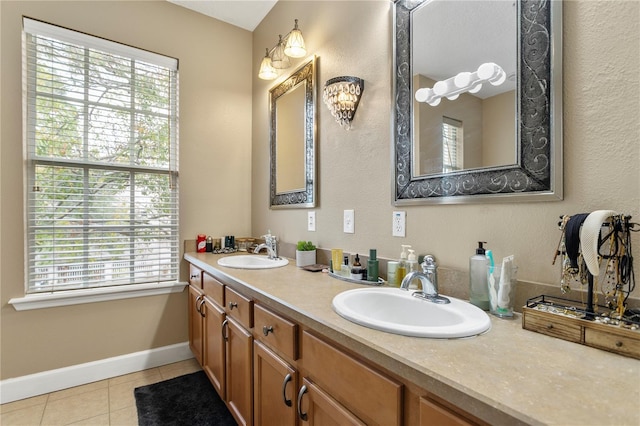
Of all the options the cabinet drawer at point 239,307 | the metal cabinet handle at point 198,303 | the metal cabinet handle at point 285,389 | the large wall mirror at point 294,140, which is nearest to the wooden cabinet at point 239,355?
the cabinet drawer at point 239,307

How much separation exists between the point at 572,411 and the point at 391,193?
1.07m

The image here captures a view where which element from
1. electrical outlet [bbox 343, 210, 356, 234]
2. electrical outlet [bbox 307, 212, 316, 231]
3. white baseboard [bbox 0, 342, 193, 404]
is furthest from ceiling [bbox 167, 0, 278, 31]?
white baseboard [bbox 0, 342, 193, 404]

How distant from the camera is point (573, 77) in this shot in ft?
3.04

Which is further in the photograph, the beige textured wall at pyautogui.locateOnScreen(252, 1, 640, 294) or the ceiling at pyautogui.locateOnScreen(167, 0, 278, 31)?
the ceiling at pyautogui.locateOnScreen(167, 0, 278, 31)

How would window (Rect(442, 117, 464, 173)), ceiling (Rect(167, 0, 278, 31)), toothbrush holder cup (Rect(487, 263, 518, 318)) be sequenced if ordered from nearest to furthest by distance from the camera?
1. toothbrush holder cup (Rect(487, 263, 518, 318))
2. window (Rect(442, 117, 464, 173))
3. ceiling (Rect(167, 0, 278, 31))

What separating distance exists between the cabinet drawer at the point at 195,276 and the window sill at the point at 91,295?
155 mm

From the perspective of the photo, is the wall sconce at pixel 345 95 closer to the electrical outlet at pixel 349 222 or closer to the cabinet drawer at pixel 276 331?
the electrical outlet at pixel 349 222

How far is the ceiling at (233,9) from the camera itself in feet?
8.15

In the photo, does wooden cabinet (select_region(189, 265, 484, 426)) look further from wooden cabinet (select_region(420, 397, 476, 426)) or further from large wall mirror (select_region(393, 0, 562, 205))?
large wall mirror (select_region(393, 0, 562, 205))

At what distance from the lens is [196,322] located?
2.29 m

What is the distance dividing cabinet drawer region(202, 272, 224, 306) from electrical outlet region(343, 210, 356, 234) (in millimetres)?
759

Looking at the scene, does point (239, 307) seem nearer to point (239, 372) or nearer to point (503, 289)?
point (239, 372)

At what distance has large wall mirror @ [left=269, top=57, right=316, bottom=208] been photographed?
81.1 inches

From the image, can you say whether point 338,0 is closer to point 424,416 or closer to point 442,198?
point 442,198
